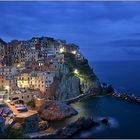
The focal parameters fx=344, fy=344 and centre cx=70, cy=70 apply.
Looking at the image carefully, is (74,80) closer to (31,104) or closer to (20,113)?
(31,104)

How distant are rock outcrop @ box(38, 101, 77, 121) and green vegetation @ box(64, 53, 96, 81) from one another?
17471 mm

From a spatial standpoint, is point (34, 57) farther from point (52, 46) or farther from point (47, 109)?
point (47, 109)

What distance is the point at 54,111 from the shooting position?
52.3 metres

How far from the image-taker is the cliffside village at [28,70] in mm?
56031

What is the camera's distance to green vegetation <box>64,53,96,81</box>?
74.5m

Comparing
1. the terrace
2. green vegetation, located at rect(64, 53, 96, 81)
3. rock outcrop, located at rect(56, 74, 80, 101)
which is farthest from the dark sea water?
green vegetation, located at rect(64, 53, 96, 81)

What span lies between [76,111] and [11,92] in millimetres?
11528

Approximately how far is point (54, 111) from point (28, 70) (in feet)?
49.7

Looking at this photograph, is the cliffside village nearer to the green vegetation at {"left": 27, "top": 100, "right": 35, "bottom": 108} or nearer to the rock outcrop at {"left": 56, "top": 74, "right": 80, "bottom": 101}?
the green vegetation at {"left": 27, "top": 100, "right": 35, "bottom": 108}

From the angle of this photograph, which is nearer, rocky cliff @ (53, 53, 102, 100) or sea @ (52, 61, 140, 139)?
sea @ (52, 61, 140, 139)

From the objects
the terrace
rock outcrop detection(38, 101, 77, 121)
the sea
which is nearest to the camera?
the sea

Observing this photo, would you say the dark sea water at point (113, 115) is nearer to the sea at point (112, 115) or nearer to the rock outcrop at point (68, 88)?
the sea at point (112, 115)

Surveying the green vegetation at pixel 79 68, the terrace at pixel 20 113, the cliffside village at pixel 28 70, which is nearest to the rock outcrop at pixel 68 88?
the cliffside village at pixel 28 70

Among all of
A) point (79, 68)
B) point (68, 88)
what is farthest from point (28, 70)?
point (79, 68)
